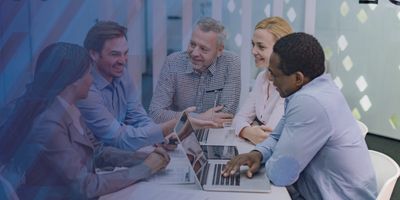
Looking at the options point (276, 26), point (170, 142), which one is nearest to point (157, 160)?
point (170, 142)

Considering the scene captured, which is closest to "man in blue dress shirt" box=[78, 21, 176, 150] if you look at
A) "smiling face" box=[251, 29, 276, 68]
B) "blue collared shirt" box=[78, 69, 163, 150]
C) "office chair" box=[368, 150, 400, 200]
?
"blue collared shirt" box=[78, 69, 163, 150]

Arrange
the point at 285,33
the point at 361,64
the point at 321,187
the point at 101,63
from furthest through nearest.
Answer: the point at 361,64
the point at 285,33
the point at 321,187
the point at 101,63

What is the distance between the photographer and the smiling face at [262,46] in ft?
4.80

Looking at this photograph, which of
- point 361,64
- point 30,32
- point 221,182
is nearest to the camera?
point 30,32

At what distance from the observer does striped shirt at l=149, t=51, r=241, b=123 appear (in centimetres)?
113

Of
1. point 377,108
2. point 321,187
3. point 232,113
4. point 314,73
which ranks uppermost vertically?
point 314,73

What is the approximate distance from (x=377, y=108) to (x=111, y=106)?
2.93 m

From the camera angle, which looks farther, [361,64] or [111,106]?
[361,64]

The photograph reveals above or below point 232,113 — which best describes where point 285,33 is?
above

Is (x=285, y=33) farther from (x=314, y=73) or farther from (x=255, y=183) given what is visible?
(x=255, y=183)

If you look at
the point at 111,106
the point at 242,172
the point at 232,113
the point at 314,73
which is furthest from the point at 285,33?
the point at 111,106

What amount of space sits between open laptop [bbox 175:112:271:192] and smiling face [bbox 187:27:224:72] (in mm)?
143

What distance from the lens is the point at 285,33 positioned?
5.14 feet

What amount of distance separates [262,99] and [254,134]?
13cm
